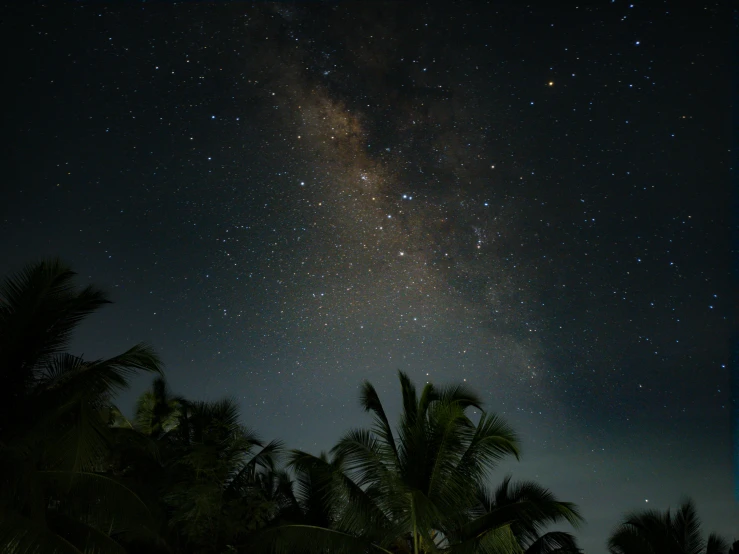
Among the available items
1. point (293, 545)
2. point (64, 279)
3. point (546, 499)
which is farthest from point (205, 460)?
point (546, 499)

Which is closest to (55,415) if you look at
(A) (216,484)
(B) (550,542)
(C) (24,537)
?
(C) (24,537)

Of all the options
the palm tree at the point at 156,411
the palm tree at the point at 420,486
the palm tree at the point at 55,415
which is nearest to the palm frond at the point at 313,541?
the palm tree at the point at 420,486

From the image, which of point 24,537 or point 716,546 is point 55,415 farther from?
point 716,546

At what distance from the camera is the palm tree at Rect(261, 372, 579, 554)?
1311 centimetres

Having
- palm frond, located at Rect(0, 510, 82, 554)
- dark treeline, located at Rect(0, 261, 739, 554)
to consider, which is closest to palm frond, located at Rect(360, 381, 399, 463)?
dark treeline, located at Rect(0, 261, 739, 554)

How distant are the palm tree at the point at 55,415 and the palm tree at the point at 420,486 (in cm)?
419

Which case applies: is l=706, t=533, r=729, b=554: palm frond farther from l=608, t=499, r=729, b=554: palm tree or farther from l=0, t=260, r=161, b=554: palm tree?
l=0, t=260, r=161, b=554: palm tree

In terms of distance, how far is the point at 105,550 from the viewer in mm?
10172

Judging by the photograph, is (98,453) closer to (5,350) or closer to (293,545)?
(5,350)

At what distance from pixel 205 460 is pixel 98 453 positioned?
483 cm

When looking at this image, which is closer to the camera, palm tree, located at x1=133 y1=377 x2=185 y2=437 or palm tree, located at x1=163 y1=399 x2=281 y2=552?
palm tree, located at x1=163 y1=399 x2=281 y2=552

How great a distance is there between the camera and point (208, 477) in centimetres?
1429

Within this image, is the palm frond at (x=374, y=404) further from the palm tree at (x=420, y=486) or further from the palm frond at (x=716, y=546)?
the palm frond at (x=716, y=546)

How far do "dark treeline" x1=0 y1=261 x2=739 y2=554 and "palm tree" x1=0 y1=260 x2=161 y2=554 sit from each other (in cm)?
2
